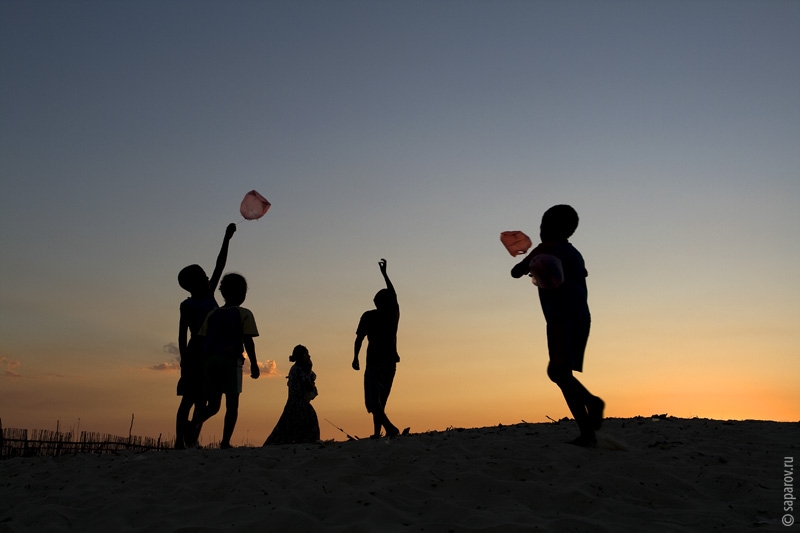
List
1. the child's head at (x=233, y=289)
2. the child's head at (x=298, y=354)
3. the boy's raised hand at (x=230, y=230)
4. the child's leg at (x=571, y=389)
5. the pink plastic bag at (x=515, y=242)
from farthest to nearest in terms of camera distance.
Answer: the child's head at (x=298, y=354) < the boy's raised hand at (x=230, y=230) < the child's head at (x=233, y=289) < the pink plastic bag at (x=515, y=242) < the child's leg at (x=571, y=389)

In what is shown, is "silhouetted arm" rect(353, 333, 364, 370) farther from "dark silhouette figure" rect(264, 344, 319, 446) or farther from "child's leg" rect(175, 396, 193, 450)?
"child's leg" rect(175, 396, 193, 450)

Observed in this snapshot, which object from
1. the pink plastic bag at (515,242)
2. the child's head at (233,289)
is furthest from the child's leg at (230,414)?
the pink plastic bag at (515,242)

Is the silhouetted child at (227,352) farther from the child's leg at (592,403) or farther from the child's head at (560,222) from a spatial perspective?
the child's leg at (592,403)

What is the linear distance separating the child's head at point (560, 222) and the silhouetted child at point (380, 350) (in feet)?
10.2

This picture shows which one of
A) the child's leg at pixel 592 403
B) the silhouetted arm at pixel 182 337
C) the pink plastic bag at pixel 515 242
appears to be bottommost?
the child's leg at pixel 592 403

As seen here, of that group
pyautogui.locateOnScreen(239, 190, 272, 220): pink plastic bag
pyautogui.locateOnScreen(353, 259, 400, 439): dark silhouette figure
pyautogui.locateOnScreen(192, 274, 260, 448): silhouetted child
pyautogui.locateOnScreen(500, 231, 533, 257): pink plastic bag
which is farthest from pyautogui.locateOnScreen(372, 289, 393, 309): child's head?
pyautogui.locateOnScreen(500, 231, 533, 257): pink plastic bag

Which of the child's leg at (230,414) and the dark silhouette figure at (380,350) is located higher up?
the dark silhouette figure at (380,350)

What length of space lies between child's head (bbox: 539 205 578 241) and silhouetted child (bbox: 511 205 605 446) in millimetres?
89

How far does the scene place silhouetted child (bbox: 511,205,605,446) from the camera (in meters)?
5.84

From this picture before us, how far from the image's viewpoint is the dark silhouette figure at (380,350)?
8820mm

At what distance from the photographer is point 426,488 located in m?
4.82

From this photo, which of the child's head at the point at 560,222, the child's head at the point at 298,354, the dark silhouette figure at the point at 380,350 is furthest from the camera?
the child's head at the point at 298,354

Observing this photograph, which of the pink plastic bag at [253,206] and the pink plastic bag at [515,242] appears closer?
the pink plastic bag at [515,242]

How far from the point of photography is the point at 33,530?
4594mm
